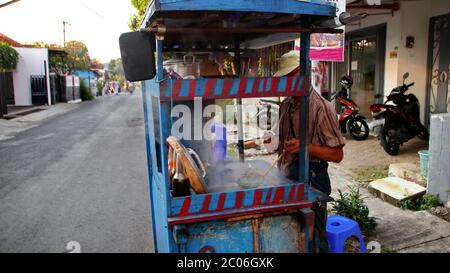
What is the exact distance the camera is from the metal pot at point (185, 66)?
3227mm

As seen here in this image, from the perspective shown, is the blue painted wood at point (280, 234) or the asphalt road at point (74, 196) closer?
the blue painted wood at point (280, 234)

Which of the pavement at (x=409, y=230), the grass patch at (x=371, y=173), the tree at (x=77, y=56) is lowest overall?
the pavement at (x=409, y=230)

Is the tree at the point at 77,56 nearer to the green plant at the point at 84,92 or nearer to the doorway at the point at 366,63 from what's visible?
the green plant at the point at 84,92

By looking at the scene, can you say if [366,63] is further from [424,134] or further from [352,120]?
[424,134]

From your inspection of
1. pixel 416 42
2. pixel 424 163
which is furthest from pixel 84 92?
pixel 424 163

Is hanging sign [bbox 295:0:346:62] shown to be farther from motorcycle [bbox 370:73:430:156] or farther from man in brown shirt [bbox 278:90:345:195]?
man in brown shirt [bbox 278:90:345:195]

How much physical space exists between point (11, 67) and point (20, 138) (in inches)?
573

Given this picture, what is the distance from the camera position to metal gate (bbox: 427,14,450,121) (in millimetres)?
7410

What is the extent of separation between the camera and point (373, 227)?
4.01 metres

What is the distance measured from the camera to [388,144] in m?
7.02

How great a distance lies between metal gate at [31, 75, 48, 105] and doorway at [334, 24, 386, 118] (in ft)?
70.9

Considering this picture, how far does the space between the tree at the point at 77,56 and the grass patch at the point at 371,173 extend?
3153 centimetres

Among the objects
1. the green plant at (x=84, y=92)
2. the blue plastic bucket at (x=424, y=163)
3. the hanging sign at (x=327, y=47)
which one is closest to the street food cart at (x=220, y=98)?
the hanging sign at (x=327, y=47)

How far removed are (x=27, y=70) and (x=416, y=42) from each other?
81.1 feet
